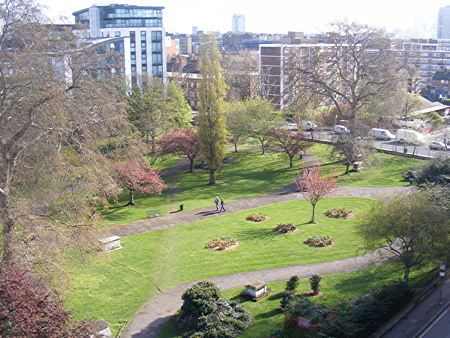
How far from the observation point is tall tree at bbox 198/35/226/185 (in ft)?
140

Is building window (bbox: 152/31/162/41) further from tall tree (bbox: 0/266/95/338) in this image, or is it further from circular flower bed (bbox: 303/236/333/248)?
tall tree (bbox: 0/266/95/338)

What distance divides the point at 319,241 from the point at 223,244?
19.1 feet

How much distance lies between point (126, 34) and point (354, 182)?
5854cm

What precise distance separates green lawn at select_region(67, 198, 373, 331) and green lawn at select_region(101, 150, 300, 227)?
5025 millimetres

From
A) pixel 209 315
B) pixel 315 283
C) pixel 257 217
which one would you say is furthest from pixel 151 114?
pixel 209 315

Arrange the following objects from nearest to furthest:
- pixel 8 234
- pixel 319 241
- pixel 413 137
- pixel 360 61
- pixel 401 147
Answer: pixel 8 234 → pixel 319 241 → pixel 360 61 → pixel 413 137 → pixel 401 147

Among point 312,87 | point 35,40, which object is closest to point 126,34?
point 312,87

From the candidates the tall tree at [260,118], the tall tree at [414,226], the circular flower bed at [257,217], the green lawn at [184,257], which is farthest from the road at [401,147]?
the tall tree at [414,226]

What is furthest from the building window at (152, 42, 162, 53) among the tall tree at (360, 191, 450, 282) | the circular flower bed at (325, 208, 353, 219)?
the tall tree at (360, 191, 450, 282)

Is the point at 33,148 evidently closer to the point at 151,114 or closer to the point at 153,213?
the point at 153,213

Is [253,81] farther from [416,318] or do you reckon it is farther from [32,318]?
[32,318]

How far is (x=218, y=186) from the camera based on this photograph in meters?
44.1

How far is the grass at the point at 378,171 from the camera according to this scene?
138 ft

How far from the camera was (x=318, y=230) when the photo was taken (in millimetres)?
31031
